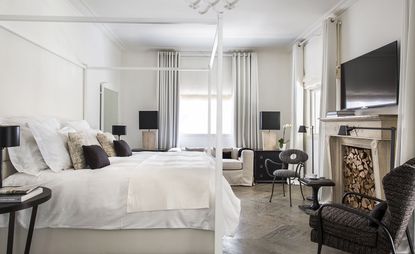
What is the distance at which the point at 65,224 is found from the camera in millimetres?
2414

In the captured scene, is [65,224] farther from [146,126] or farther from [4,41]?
[146,126]

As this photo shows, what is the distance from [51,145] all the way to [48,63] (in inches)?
48.0

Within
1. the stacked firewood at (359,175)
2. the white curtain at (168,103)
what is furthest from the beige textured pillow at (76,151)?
the white curtain at (168,103)

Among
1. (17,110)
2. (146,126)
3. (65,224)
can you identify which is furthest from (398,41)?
(146,126)

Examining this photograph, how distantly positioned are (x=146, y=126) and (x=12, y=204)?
447 cm

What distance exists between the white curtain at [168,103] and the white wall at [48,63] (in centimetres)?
181

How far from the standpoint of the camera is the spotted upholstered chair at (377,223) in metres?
2.09

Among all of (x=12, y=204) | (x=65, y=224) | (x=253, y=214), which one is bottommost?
(x=253, y=214)

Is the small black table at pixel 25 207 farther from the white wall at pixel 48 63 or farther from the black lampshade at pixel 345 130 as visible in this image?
the black lampshade at pixel 345 130

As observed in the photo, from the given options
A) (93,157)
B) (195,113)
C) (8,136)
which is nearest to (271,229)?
(93,157)

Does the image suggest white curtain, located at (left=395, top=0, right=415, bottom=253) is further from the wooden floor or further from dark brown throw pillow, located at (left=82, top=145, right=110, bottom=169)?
dark brown throw pillow, located at (left=82, top=145, right=110, bottom=169)

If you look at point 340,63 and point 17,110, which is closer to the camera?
point 17,110

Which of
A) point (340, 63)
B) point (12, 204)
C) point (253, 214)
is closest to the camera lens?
point (12, 204)

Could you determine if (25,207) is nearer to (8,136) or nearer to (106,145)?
(8,136)
